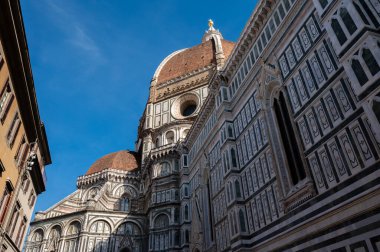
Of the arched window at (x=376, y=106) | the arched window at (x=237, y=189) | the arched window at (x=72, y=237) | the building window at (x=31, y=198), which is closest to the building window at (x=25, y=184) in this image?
the building window at (x=31, y=198)

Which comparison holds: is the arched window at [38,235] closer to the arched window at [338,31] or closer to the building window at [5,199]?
the building window at [5,199]

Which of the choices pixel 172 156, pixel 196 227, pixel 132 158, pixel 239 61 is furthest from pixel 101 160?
pixel 239 61

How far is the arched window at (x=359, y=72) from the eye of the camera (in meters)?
7.64

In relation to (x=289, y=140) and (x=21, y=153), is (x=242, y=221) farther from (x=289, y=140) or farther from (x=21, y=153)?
(x=21, y=153)

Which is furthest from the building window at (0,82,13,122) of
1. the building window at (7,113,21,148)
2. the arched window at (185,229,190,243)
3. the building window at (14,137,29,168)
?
the arched window at (185,229,190,243)

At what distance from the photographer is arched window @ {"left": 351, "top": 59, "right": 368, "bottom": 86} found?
301 inches

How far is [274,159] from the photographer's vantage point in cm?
1245

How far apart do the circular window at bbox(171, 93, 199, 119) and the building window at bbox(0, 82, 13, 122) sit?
2222 centimetres

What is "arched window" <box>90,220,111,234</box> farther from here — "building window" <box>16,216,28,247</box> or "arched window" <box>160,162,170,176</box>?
"building window" <box>16,216,28,247</box>

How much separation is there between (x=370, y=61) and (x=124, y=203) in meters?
28.6

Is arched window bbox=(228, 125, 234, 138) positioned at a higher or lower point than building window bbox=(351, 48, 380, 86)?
higher

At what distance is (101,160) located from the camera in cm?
3847

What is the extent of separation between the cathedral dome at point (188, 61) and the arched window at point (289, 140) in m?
24.0

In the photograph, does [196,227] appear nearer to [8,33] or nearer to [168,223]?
[168,223]
